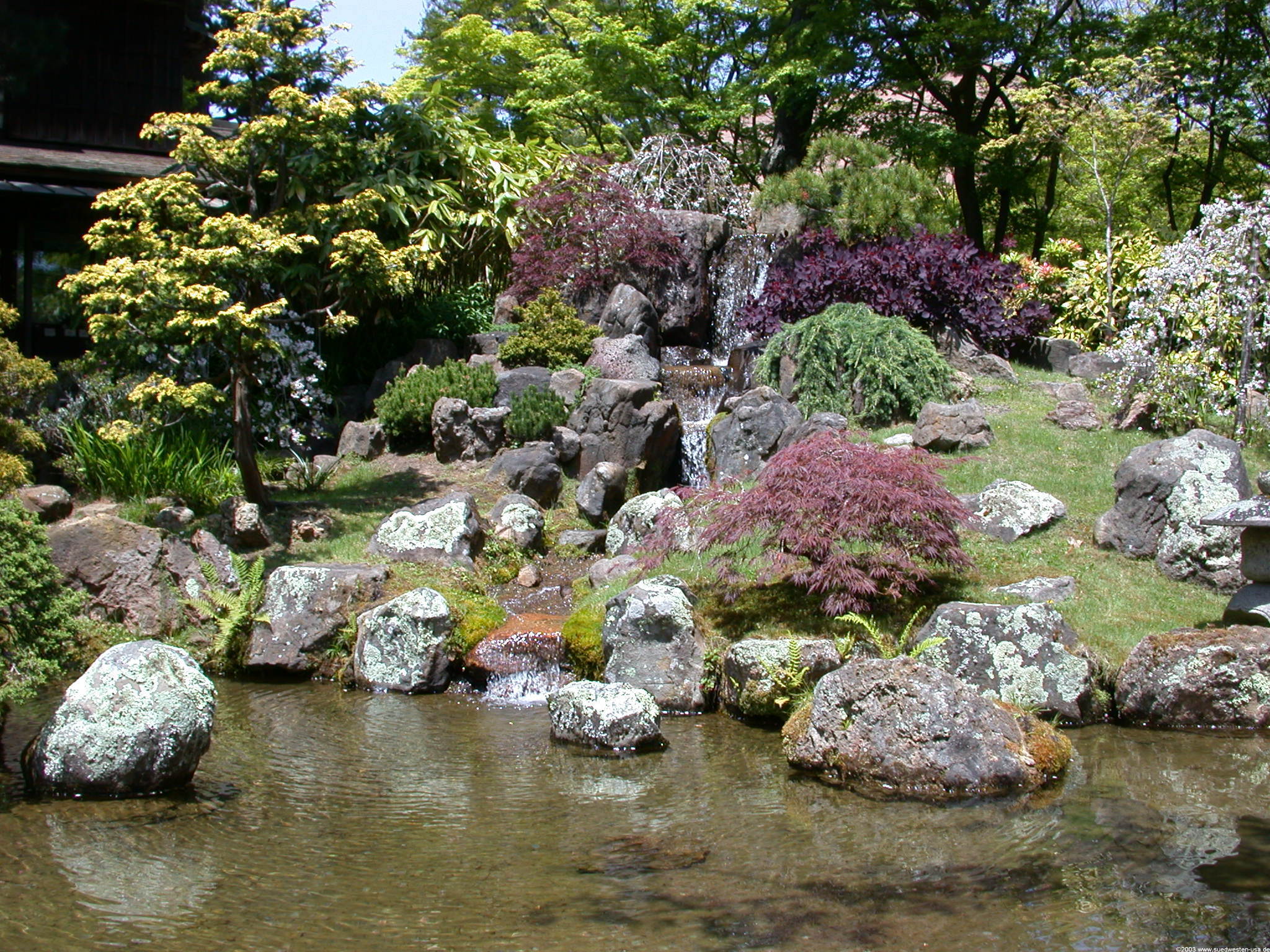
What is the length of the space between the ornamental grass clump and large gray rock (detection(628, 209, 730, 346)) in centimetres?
877

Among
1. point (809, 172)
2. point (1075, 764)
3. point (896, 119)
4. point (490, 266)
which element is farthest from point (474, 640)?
point (896, 119)

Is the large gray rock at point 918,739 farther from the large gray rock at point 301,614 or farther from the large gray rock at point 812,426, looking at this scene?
the large gray rock at point 812,426

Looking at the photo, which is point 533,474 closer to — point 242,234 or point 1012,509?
point 242,234

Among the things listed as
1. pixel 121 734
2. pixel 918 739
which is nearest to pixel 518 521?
pixel 121 734

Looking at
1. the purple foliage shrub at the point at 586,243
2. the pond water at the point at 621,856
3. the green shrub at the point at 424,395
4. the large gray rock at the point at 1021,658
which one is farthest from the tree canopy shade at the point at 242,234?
the large gray rock at the point at 1021,658

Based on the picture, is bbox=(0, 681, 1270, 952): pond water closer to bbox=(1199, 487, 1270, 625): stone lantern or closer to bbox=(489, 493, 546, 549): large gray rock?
bbox=(1199, 487, 1270, 625): stone lantern

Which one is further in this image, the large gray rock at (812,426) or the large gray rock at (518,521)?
the large gray rock at (812,426)

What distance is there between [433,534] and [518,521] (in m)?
1.15

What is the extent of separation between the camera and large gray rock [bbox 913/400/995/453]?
42.0 ft

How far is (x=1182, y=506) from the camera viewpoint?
9.94m

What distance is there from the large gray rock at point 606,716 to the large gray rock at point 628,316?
9.49m

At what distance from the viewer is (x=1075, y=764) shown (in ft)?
23.8

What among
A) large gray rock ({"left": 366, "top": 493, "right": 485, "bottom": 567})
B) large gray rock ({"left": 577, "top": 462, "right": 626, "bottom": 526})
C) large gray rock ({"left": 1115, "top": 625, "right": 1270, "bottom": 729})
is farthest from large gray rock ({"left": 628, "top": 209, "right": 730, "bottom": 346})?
large gray rock ({"left": 1115, "top": 625, "right": 1270, "bottom": 729})

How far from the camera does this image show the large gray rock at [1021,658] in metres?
8.20
